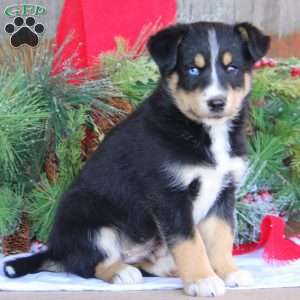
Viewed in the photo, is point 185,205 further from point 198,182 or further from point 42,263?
point 42,263

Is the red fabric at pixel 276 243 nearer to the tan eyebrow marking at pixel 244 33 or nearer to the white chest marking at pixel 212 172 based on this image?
the white chest marking at pixel 212 172

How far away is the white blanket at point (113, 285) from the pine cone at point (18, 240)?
1.35 ft

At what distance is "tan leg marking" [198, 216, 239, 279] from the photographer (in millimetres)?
4227

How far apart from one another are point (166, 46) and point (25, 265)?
1482 millimetres

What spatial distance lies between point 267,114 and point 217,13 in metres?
1.62

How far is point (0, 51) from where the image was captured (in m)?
5.27

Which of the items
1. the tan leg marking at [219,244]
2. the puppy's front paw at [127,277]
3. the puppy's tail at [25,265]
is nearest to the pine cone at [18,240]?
the puppy's tail at [25,265]

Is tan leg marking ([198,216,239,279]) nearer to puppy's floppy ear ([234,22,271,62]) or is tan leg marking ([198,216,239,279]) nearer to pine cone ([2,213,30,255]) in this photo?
puppy's floppy ear ([234,22,271,62])

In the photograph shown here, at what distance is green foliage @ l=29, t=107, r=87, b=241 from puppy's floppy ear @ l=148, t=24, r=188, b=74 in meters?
0.96

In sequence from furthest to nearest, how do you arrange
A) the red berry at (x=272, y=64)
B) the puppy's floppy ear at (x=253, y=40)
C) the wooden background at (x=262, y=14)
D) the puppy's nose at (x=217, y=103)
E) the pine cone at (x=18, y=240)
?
the wooden background at (x=262, y=14)
the red berry at (x=272, y=64)
the pine cone at (x=18, y=240)
the puppy's floppy ear at (x=253, y=40)
the puppy's nose at (x=217, y=103)

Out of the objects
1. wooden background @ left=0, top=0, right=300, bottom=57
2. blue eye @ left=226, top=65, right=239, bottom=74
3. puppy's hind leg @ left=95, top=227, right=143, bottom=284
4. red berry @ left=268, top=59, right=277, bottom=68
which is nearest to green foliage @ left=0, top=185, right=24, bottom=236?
puppy's hind leg @ left=95, top=227, right=143, bottom=284

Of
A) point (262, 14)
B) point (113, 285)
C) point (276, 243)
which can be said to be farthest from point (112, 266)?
point (262, 14)

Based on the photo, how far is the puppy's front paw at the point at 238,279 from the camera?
4121mm

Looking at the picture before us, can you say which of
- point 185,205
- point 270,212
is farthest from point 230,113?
point 270,212
